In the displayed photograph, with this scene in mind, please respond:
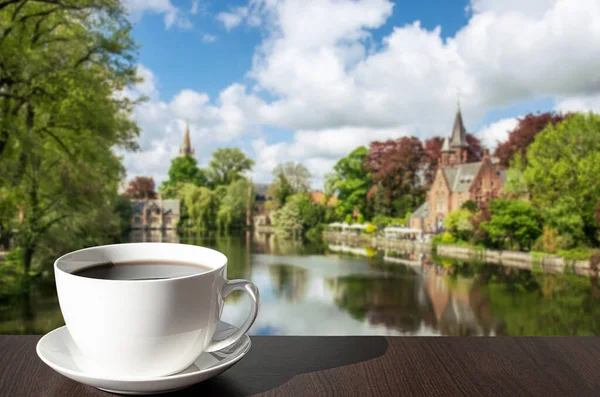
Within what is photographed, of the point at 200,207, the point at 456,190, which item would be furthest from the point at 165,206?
the point at 456,190

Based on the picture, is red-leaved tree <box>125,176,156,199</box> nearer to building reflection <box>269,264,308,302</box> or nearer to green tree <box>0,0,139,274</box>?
building reflection <box>269,264,308,302</box>

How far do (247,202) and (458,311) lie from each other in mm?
10631

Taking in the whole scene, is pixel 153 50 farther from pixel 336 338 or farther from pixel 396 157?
pixel 336 338

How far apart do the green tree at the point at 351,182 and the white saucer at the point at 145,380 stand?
16.6 m

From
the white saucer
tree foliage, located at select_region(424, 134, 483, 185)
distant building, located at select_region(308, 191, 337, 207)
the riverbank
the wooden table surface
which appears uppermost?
tree foliage, located at select_region(424, 134, 483, 185)

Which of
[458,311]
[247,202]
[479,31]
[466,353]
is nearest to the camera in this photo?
[466,353]

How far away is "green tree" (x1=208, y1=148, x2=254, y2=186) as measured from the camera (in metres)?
20.4

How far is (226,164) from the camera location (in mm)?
20719

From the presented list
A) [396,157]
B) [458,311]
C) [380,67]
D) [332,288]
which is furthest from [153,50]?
[458,311]

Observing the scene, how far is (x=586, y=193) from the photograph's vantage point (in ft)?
33.5

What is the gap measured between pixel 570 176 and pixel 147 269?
1151 cm

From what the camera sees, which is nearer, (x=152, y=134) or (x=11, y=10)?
(x=11, y=10)

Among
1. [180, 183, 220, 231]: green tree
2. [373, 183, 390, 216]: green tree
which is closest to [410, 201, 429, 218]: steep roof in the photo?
[373, 183, 390, 216]: green tree

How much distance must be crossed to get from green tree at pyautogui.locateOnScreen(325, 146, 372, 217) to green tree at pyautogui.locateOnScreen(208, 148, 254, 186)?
418 centimetres
